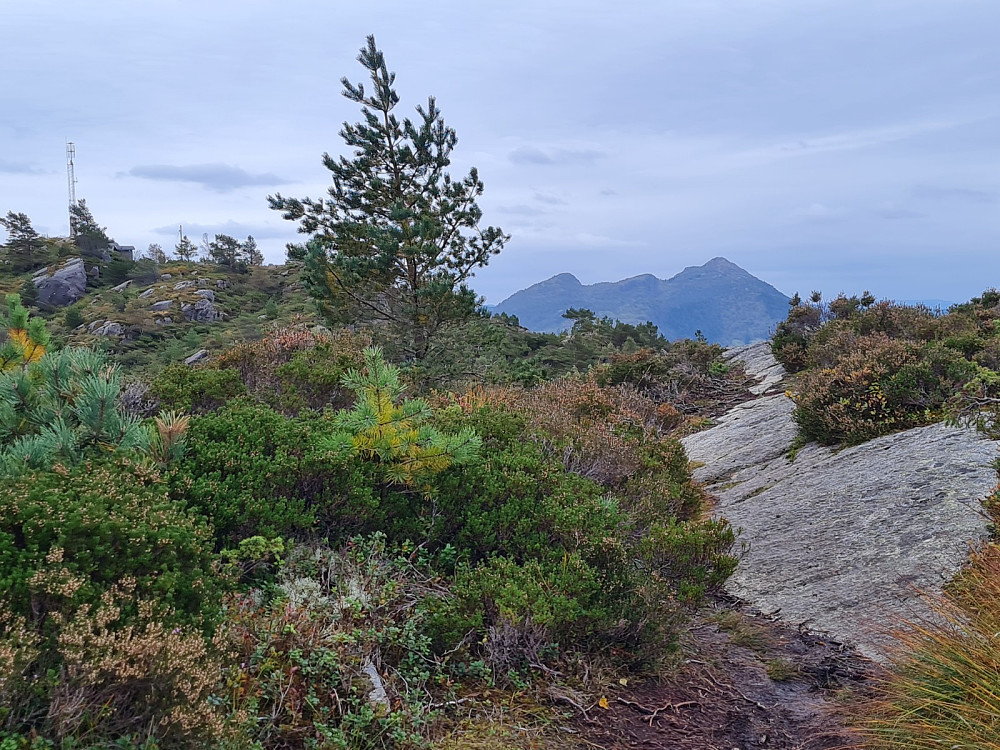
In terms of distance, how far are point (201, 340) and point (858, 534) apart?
32159 mm

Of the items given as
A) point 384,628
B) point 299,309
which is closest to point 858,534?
point 384,628

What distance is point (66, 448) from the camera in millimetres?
3244

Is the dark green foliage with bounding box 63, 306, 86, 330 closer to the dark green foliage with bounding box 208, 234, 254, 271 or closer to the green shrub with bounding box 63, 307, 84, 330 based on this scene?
the green shrub with bounding box 63, 307, 84, 330

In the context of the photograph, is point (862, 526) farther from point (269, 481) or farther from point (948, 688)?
point (269, 481)

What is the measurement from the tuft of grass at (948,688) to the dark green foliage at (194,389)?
191 inches

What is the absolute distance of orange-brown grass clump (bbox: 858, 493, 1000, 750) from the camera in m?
2.68

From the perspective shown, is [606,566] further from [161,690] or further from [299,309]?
[299,309]

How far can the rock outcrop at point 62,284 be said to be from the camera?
4241 centimetres

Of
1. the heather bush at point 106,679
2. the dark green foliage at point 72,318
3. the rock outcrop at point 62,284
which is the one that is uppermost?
the rock outcrop at point 62,284

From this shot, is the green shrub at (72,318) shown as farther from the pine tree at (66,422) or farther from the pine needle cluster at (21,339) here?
the pine tree at (66,422)

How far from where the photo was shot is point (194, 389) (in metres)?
5.48

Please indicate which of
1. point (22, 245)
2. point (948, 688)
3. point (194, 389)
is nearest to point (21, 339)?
point (194, 389)

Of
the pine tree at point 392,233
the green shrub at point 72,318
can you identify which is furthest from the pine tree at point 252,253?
the pine tree at point 392,233

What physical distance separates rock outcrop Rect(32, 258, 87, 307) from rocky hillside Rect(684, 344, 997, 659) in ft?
155
